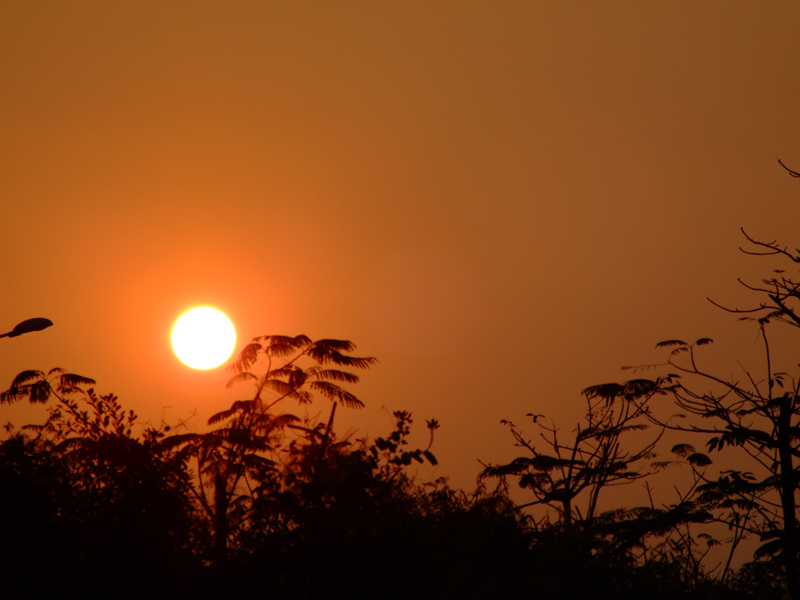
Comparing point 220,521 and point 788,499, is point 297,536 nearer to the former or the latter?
point 220,521

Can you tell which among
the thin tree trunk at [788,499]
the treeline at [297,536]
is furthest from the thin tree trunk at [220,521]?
the thin tree trunk at [788,499]

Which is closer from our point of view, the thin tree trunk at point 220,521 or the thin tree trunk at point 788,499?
the thin tree trunk at point 788,499

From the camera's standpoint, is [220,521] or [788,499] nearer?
[788,499]

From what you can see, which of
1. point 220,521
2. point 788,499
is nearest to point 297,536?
point 220,521

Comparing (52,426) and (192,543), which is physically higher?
(52,426)

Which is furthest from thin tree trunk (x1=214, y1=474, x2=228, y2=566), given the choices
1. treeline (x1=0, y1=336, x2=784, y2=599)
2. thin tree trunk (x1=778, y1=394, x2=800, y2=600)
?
thin tree trunk (x1=778, y1=394, x2=800, y2=600)

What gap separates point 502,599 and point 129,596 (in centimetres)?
643

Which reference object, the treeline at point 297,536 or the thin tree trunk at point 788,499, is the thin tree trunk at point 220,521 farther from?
the thin tree trunk at point 788,499

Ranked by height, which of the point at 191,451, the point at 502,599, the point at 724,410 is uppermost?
the point at 191,451

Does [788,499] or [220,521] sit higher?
[220,521]

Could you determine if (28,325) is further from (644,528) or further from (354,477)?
(644,528)

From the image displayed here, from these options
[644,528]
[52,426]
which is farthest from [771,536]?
[52,426]

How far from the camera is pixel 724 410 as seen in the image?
13812 millimetres

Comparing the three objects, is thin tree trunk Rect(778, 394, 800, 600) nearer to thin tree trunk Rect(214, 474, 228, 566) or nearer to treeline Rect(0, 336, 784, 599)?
treeline Rect(0, 336, 784, 599)
